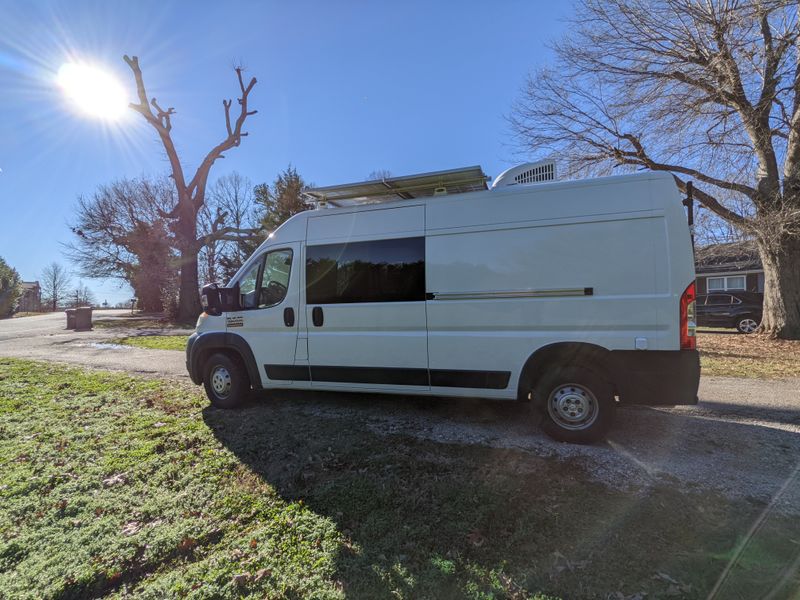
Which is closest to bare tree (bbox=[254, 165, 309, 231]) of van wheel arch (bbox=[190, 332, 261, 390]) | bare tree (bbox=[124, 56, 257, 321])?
bare tree (bbox=[124, 56, 257, 321])

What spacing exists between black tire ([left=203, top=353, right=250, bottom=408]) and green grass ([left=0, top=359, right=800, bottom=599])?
1.05 m

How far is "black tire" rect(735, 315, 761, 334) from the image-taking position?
14789 millimetres

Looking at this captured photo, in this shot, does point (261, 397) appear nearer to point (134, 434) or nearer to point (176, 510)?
point (134, 434)

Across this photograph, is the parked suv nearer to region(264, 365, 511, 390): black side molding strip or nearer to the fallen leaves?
region(264, 365, 511, 390): black side molding strip

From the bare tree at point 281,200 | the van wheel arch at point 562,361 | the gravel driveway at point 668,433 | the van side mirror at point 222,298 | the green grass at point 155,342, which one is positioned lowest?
the gravel driveway at point 668,433

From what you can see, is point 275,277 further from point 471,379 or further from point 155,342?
point 155,342

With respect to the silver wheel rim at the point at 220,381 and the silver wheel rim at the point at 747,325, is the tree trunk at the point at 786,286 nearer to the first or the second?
the silver wheel rim at the point at 747,325

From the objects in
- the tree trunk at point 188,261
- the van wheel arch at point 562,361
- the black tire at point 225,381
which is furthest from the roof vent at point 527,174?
the tree trunk at point 188,261

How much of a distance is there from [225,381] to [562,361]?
14.6ft

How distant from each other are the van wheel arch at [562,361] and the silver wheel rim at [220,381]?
12.9ft

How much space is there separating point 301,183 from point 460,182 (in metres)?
24.7

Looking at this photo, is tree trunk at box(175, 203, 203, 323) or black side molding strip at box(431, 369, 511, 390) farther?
tree trunk at box(175, 203, 203, 323)

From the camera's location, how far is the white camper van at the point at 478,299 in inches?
150

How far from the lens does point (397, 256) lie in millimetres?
4711
